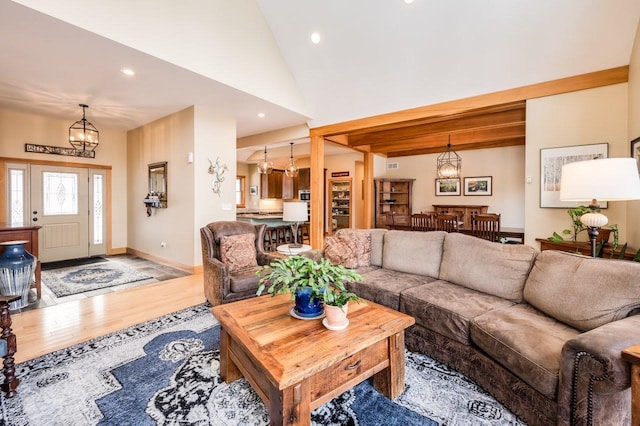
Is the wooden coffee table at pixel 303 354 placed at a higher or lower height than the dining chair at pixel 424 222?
lower

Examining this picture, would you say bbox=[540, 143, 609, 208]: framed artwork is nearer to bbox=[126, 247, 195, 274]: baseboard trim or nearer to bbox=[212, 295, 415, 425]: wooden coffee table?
bbox=[212, 295, 415, 425]: wooden coffee table

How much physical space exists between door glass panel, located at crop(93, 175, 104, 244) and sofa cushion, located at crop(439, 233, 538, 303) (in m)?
6.78

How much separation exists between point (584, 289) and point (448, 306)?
80 centimetres

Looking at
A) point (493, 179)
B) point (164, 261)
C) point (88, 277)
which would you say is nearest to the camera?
point (88, 277)

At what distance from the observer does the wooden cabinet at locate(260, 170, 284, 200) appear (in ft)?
32.0

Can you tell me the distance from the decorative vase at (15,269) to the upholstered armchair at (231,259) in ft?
6.17

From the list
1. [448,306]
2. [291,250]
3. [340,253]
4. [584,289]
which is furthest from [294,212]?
[584,289]

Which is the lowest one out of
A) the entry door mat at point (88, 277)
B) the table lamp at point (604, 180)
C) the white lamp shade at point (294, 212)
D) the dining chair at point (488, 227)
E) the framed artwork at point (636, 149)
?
the entry door mat at point (88, 277)

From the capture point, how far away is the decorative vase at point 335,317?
5.42 feet

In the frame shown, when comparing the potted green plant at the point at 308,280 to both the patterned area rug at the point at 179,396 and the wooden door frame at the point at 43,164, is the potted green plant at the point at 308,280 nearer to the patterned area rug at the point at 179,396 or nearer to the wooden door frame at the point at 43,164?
the patterned area rug at the point at 179,396

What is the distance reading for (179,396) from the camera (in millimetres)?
1774

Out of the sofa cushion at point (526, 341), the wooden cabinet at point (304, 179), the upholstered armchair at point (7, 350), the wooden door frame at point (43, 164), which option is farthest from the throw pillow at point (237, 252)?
the wooden cabinet at point (304, 179)

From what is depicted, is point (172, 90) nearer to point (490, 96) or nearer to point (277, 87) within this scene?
point (277, 87)

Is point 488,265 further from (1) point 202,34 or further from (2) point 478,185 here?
(2) point 478,185
